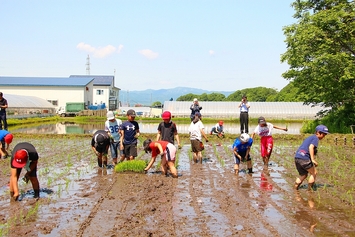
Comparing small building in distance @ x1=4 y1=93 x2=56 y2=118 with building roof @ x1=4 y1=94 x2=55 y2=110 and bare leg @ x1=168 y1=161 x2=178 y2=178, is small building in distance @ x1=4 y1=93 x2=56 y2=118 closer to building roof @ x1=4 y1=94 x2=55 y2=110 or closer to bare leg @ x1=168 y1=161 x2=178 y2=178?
building roof @ x1=4 y1=94 x2=55 y2=110

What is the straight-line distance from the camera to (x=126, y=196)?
6.76 meters

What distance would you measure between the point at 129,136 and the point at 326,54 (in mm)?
13785

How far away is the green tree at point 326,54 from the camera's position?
2009 cm

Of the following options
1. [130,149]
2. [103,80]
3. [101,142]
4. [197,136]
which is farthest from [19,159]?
[103,80]

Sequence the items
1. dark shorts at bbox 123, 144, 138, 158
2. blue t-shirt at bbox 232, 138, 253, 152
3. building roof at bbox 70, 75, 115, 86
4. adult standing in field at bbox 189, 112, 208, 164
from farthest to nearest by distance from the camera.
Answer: building roof at bbox 70, 75, 115, 86
adult standing in field at bbox 189, 112, 208, 164
dark shorts at bbox 123, 144, 138, 158
blue t-shirt at bbox 232, 138, 253, 152

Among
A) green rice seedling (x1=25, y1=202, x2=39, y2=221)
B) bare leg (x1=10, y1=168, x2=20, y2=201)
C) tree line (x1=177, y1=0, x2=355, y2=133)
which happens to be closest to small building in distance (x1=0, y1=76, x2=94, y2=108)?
tree line (x1=177, y1=0, x2=355, y2=133)

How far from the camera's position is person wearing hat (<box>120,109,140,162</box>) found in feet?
31.3

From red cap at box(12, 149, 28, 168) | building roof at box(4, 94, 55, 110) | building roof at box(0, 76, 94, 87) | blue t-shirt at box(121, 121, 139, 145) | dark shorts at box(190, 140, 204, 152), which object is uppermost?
building roof at box(0, 76, 94, 87)

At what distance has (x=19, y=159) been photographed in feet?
21.1

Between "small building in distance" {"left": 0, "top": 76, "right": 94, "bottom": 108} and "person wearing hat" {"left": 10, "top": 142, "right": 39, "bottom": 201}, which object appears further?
"small building in distance" {"left": 0, "top": 76, "right": 94, "bottom": 108}

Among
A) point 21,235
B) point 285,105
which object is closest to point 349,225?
point 21,235

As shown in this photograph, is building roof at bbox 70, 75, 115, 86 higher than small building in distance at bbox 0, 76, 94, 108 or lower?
higher

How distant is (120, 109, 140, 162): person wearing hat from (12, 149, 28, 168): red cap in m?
3.28

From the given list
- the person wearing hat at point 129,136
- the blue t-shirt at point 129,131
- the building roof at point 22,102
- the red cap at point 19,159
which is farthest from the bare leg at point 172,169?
the building roof at point 22,102
